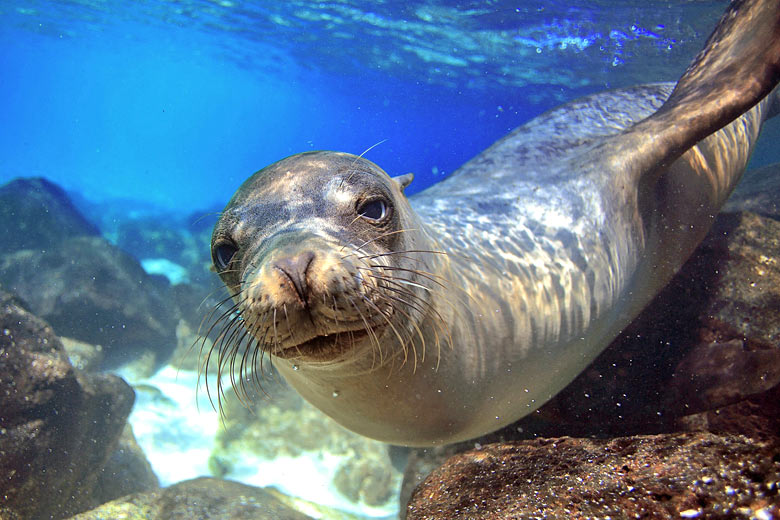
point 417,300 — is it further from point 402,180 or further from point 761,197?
point 761,197

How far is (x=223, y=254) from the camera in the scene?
1.95 meters

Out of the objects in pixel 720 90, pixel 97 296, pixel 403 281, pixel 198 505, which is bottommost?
pixel 97 296

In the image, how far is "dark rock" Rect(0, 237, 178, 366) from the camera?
8273 mm

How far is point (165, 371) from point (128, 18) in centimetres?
2635

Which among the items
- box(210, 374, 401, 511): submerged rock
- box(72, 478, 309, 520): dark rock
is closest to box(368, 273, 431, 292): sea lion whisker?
box(72, 478, 309, 520): dark rock

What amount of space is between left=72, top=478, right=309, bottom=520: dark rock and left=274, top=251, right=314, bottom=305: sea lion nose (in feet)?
10.6

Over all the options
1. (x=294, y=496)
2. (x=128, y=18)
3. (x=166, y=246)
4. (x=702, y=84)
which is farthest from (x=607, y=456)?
(x=128, y=18)

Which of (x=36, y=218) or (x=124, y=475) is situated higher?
(x=124, y=475)

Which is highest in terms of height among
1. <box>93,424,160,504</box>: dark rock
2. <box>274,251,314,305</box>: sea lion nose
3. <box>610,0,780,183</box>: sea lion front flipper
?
<box>610,0,780,183</box>: sea lion front flipper

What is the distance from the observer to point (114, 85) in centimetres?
8219

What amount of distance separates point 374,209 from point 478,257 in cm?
86

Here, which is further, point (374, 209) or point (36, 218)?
point (36, 218)

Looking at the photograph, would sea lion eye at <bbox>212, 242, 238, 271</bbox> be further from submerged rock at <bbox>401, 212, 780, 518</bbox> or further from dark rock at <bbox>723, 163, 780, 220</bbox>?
dark rock at <bbox>723, 163, 780, 220</bbox>

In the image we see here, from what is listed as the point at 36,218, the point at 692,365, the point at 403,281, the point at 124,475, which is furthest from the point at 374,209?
the point at 36,218
